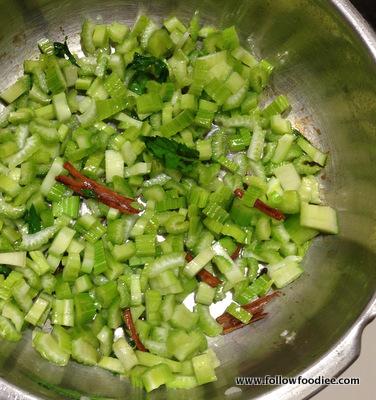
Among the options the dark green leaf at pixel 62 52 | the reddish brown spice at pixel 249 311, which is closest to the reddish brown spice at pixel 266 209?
the reddish brown spice at pixel 249 311

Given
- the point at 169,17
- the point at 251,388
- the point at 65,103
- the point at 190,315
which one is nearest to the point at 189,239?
the point at 190,315

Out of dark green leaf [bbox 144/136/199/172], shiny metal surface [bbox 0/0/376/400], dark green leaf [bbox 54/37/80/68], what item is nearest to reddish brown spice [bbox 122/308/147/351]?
shiny metal surface [bbox 0/0/376/400]

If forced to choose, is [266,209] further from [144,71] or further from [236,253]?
[144,71]

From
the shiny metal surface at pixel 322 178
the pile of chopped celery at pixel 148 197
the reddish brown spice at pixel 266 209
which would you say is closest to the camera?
the shiny metal surface at pixel 322 178

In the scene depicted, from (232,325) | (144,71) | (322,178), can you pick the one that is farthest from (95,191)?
(322,178)

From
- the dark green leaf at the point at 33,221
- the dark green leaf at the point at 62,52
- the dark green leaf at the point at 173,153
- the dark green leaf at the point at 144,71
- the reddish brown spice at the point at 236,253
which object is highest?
the dark green leaf at the point at 62,52

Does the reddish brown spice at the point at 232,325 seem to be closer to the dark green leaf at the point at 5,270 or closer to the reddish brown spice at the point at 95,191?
the reddish brown spice at the point at 95,191

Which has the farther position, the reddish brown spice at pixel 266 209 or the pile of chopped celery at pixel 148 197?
the reddish brown spice at pixel 266 209

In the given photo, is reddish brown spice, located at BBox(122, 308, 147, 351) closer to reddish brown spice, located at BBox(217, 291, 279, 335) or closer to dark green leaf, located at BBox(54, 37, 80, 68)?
reddish brown spice, located at BBox(217, 291, 279, 335)
